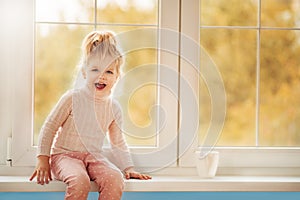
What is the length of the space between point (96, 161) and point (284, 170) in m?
0.81

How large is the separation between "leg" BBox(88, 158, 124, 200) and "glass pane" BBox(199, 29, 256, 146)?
0.51 meters

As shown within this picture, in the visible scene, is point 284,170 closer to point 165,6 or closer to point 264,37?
point 264,37

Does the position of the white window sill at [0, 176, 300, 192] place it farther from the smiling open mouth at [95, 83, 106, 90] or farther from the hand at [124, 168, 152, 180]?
the smiling open mouth at [95, 83, 106, 90]

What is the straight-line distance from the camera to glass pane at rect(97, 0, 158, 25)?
244 centimetres

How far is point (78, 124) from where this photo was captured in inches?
88.7

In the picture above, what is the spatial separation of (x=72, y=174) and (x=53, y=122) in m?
0.23

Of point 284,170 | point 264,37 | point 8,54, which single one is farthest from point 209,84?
point 8,54

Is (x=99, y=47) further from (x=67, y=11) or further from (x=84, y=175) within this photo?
(x=84, y=175)

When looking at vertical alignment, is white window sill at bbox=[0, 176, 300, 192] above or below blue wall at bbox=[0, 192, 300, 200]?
above

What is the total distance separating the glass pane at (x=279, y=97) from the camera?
8.34 ft

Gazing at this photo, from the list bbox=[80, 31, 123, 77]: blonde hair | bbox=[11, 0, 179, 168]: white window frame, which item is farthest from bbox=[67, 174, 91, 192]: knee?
bbox=[80, 31, 123, 77]: blonde hair

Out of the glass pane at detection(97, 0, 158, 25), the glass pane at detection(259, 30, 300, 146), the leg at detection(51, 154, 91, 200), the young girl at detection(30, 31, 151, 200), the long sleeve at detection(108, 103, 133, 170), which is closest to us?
the leg at detection(51, 154, 91, 200)

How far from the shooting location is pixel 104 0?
243cm

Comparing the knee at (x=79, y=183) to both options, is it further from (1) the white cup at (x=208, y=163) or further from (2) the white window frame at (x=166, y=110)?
(1) the white cup at (x=208, y=163)
